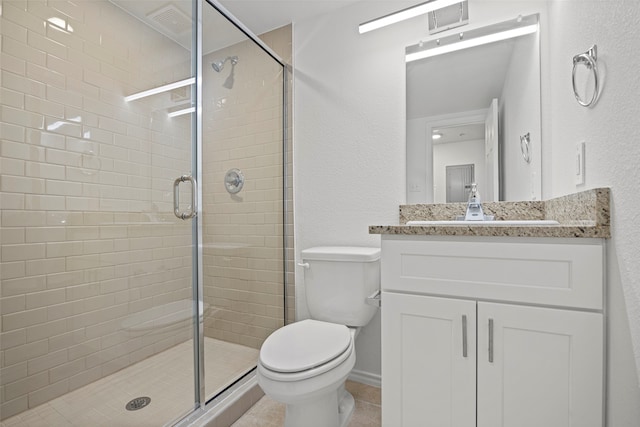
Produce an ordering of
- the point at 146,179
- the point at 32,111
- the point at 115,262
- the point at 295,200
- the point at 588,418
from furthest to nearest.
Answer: the point at 295,200
the point at 146,179
the point at 115,262
the point at 32,111
the point at 588,418

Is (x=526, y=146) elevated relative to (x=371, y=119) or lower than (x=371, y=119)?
lower

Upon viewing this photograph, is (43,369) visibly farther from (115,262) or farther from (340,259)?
(340,259)

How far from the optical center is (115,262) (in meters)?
1.49

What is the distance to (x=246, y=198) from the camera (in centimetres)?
191

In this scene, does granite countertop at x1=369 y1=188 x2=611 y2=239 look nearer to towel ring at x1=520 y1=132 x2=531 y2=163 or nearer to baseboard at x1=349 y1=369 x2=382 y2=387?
towel ring at x1=520 y1=132 x2=531 y2=163

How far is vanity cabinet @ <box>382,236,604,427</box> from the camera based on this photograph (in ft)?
2.89

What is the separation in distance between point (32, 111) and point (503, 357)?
1.84m

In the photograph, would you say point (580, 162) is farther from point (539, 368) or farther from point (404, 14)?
point (404, 14)

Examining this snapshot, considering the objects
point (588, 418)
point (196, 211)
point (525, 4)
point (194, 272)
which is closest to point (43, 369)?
point (194, 272)

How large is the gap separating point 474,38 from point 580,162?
0.96 meters

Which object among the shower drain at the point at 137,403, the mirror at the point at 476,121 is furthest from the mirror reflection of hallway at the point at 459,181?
the shower drain at the point at 137,403

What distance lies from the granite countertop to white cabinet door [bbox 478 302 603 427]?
22 cm

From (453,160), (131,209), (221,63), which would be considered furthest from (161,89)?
(453,160)

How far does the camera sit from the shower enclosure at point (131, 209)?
1.22 metres
